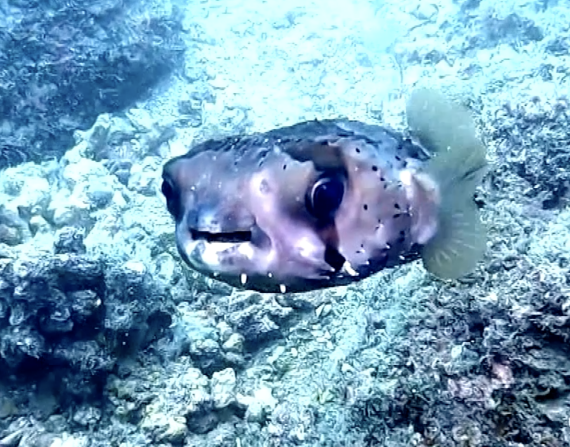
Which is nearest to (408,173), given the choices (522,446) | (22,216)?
(522,446)

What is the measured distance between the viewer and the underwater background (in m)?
2.43

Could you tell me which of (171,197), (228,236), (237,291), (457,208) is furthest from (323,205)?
(237,291)

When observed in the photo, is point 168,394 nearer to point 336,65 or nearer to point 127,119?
point 127,119

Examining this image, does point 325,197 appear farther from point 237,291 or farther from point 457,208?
point 237,291

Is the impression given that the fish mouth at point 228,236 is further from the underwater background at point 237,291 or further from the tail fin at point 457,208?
the underwater background at point 237,291

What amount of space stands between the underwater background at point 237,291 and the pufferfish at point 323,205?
0.44 meters

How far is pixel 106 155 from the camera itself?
22.0 feet

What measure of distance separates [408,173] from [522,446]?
1.02m

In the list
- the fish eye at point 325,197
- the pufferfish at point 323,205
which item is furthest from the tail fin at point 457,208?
the fish eye at point 325,197

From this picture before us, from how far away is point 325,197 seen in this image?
75.1 inches

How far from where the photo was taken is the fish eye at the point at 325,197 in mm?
1881

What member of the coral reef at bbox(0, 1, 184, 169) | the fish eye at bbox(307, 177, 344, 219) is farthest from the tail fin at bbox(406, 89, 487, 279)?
the coral reef at bbox(0, 1, 184, 169)

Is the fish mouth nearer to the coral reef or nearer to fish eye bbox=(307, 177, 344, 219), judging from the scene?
fish eye bbox=(307, 177, 344, 219)

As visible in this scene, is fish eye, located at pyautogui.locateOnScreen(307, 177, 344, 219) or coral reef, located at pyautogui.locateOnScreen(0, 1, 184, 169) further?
coral reef, located at pyautogui.locateOnScreen(0, 1, 184, 169)
